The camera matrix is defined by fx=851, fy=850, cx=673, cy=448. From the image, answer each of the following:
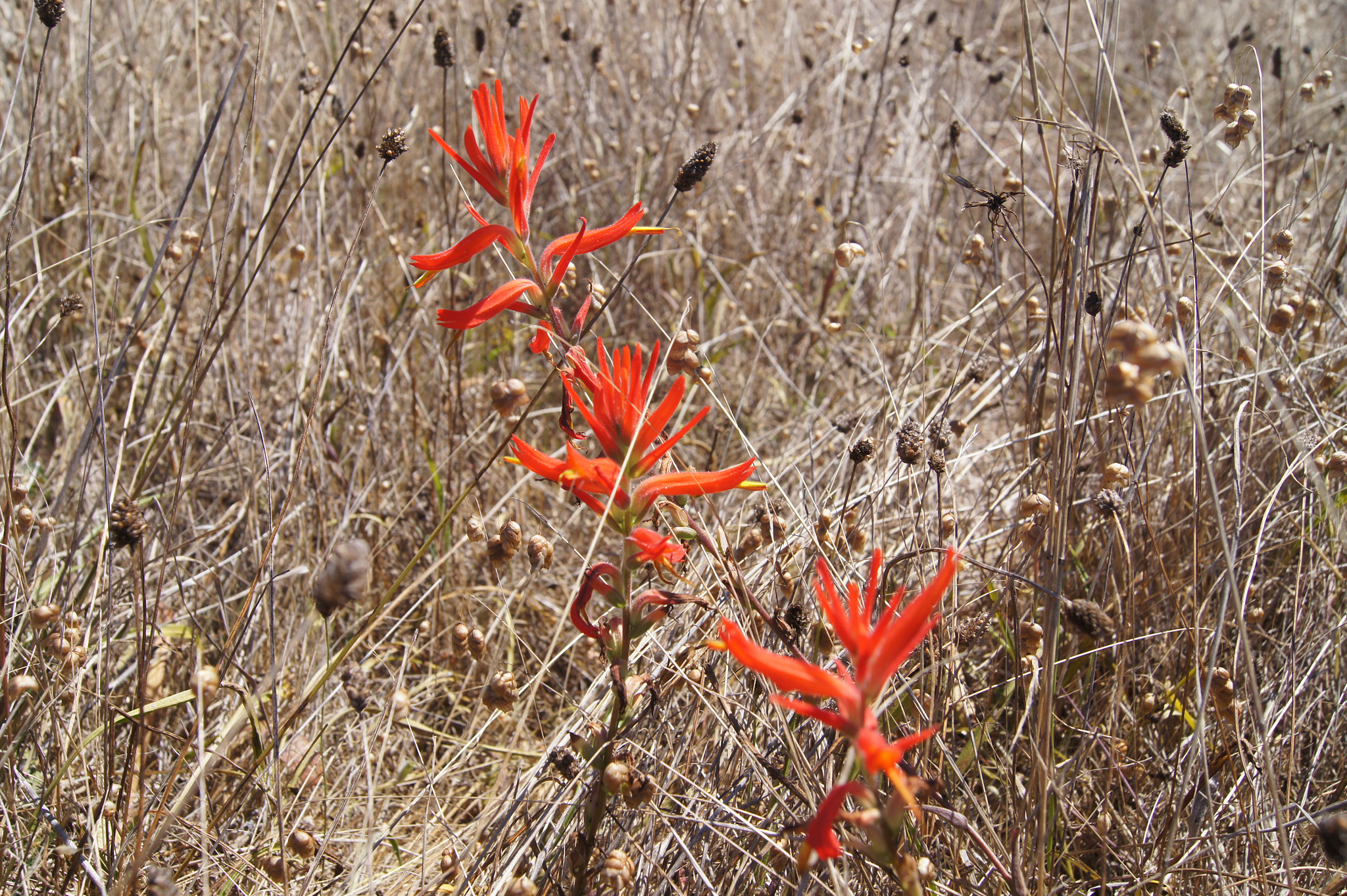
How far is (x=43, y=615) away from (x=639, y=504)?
96 cm

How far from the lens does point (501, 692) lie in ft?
3.97

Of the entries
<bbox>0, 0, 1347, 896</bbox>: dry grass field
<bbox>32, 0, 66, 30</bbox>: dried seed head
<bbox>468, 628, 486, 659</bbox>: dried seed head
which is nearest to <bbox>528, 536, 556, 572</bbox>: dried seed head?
<bbox>0, 0, 1347, 896</bbox>: dry grass field

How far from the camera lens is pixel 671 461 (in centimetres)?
122

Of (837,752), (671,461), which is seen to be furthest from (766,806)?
(671,461)

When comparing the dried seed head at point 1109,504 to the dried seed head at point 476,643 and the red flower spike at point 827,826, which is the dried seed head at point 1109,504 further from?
the dried seed head at point 476,643

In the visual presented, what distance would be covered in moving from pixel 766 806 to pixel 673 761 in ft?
0.54

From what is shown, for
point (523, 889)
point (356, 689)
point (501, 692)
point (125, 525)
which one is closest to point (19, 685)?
point (125, 525)

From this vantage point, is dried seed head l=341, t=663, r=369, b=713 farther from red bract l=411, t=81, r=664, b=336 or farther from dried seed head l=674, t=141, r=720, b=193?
dried seed head l=674, t=141, r=720, b=193

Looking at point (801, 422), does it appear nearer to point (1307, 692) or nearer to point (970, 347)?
point (970, 347)

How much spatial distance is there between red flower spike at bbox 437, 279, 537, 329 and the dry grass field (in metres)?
0.07

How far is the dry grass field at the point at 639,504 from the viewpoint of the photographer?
1156mm

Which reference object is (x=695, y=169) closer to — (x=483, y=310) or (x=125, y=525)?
(x=483, y=310)

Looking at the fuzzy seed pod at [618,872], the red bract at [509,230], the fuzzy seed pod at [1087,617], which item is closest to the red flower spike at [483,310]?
the red bract at [509,230]

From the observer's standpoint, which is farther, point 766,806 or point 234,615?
point 234,615
